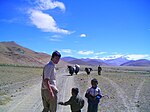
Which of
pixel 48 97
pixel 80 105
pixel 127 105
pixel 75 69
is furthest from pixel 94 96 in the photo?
pixel 75 69

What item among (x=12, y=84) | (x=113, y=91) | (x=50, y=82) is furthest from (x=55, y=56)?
(x=12, y=84)

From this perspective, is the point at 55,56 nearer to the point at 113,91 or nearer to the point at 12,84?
the point at 113,91

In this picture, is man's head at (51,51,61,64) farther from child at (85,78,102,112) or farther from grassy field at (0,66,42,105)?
grassy field at (0,66,42,105)

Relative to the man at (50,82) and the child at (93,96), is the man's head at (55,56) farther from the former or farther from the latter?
the child at (93,96)

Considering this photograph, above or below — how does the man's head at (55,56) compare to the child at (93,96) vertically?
above

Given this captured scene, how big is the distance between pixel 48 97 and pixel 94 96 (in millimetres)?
1536

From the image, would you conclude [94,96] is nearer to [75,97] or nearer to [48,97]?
[75,97]

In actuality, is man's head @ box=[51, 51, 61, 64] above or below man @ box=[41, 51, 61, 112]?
above

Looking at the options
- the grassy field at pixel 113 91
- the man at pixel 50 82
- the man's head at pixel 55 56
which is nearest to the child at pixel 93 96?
the man at pixel 50 82

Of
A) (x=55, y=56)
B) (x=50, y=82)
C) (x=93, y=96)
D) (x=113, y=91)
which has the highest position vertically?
(x=55, y=56)

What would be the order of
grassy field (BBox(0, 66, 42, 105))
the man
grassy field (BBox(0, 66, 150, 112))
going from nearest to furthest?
the man < grassy field (BBox(0, 66, 150, 112)) < grassy field (BBox(0, 66, 42, 105))

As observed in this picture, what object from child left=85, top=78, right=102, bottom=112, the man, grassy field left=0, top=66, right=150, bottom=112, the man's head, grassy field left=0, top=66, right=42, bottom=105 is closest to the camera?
the man

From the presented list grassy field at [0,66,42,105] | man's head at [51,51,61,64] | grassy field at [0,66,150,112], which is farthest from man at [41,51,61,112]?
grassy field at [0,66,42,105]

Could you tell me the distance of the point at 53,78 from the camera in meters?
6.95
